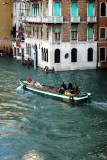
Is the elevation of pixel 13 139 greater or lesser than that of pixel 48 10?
lesser

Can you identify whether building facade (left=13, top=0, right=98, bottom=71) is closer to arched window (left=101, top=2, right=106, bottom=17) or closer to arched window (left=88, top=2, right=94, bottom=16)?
arched window (left=88, top=2, right=94, bottom=16)

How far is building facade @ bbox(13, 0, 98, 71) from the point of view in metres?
48.3

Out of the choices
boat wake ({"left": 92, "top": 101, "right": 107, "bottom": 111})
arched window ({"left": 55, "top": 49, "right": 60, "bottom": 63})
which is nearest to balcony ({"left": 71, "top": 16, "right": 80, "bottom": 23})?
arched window ({"left": 55, "top": 49, "right": 60, "bottom": 63})

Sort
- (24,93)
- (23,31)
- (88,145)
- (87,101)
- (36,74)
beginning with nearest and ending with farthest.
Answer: (88,145) → (87,101) → (24,93) → (36,74) → (23,31)

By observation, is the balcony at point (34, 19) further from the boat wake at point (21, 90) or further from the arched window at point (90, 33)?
the boat wake at point (21, 90)

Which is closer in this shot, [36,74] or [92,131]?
[92,131]

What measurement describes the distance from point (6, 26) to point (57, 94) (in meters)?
35.1

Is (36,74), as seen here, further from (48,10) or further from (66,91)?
(66,91)

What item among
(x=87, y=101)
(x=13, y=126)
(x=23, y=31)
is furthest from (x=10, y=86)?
(x=23, y=31)

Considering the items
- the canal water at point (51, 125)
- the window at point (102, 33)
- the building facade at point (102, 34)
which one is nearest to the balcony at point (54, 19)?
the building facade at point (102, 34)

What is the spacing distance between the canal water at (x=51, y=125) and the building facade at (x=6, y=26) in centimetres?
2566

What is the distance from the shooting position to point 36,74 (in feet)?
156

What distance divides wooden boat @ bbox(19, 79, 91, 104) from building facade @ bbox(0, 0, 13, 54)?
93.9 feet

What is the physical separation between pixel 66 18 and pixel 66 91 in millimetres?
16077
